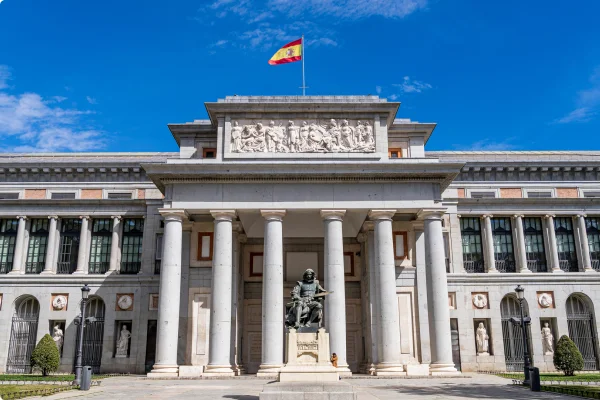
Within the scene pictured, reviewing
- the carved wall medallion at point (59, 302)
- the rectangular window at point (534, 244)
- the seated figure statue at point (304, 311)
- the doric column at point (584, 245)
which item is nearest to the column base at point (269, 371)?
the seated figure statue at point (304, 311)

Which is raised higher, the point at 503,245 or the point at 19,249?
the point at 503,245

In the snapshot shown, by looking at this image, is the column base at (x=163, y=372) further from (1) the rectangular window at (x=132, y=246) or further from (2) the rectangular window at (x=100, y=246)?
(2) the rectangular window at (x=100, y=246)

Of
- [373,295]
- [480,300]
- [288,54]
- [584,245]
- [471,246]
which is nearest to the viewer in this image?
[373,295]

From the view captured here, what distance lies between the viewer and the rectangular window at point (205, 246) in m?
38.1

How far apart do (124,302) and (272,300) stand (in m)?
16.3

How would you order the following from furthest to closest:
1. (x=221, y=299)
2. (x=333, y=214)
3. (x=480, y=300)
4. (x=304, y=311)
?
1. (x=480, y=300)
2. (x=333, y=214)
3. (x=221, y=299)
4. (x=304, y=311)

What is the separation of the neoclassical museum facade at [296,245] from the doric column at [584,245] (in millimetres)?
162

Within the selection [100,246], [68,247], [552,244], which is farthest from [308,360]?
[552,244]

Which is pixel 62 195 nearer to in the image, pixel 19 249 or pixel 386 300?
pixel 19 249

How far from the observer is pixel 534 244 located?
45.8 metres

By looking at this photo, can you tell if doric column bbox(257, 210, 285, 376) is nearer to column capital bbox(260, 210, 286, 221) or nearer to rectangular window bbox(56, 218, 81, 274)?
column capital bbox(260, 210, 286, 221)

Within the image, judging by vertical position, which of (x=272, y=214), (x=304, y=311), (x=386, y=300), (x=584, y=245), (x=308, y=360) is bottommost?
(x=308, y=360)

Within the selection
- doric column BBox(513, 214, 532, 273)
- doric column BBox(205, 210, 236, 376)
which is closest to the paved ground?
doric column BBox(205, 210, 236, 376)

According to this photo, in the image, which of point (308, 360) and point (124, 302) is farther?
point (124, 302)
